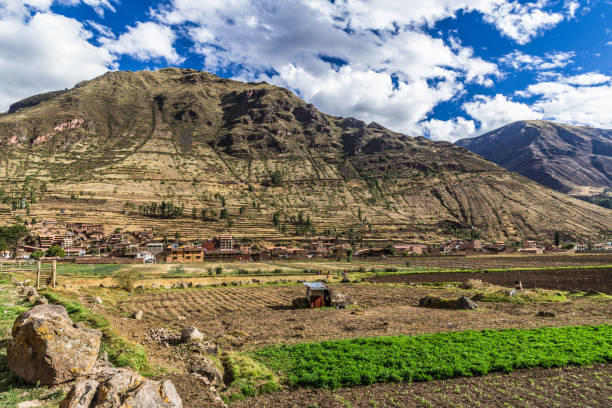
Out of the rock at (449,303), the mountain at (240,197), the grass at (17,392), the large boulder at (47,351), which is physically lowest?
the rock at (449,303)

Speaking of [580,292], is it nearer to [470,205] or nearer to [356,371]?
[356,371]

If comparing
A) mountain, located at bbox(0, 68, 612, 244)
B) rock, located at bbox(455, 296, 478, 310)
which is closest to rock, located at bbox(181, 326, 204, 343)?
rock, located at bbox(455, 296, 478, 310)

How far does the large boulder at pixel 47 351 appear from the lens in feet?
26.3

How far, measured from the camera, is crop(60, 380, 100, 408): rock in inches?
229

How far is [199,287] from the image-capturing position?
1797 inches

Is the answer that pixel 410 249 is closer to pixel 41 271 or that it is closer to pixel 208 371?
pixel 41 271

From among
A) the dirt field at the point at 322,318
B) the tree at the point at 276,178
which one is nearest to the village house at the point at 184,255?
the dirt field at the point at 322,318

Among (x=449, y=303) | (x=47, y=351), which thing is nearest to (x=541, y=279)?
(x=449, y=303)

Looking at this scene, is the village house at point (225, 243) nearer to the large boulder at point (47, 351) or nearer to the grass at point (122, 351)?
the grass at point (122, 351)

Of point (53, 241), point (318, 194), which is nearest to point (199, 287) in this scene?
point (53, 241)

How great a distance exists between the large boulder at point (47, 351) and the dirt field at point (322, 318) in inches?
319

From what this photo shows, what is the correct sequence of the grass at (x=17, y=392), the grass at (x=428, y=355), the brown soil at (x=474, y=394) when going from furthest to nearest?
1. the grass at (x=428, y=355)
2. the brown soil at (x=474, y=394)
3. the grass at (x=17, y=392)

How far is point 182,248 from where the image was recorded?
92.2 meters

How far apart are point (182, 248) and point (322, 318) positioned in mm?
77542
